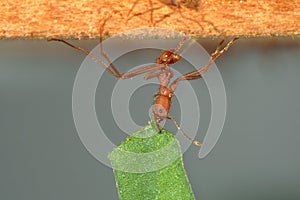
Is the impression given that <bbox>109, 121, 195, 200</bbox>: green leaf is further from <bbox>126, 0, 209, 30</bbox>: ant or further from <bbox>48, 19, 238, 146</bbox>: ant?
<bbox>126, 0, 209, 30</bbox>: ant

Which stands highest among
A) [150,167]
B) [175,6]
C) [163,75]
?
[175,6]

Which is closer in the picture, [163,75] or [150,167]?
[150,167]

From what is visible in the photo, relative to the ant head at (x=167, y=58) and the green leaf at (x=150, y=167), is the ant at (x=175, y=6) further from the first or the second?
the green leaf at (x=150, y=167)

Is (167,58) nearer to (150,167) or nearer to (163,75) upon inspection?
(163,75)

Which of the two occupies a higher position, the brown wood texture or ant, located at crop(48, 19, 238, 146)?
the brown wood texture

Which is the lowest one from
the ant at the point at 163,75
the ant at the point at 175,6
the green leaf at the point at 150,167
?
the green leaf at the point at 150,167

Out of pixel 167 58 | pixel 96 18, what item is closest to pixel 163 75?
pixel 167 58

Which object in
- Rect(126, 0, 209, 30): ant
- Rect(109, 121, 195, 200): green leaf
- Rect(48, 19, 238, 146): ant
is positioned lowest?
Rect(109, 121, 195, 200): green leaf

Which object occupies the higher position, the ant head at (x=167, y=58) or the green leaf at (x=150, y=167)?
the ant head at (x=167, y=58)

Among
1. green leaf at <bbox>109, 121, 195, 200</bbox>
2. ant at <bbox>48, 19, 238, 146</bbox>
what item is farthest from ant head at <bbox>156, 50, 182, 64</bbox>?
green leaf at <bbox>109, 121, 195, 200</bbox>

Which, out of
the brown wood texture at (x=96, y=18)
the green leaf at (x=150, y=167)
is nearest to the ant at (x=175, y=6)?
the brown wood texture at (x=96, y=18)
